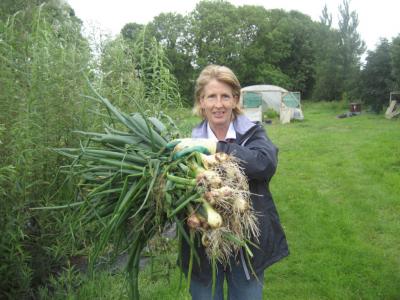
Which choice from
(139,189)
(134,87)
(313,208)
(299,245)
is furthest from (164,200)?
(313,208)

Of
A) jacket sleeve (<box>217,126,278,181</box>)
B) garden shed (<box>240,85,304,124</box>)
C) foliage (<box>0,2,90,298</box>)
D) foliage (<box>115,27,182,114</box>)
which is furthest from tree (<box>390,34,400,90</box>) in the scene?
jacket sleeve (<box>217,126,278,181</box>)

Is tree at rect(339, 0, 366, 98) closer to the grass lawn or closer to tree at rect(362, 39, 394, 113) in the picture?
tree at rect(362, 39, 394, 113)

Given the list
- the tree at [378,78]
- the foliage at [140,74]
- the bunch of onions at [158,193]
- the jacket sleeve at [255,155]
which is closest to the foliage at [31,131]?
the foliage at [140,74]

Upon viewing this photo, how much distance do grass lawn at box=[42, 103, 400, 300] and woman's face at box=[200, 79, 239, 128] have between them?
1155 millimetres

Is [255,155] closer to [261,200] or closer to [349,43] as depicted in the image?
[261,200]

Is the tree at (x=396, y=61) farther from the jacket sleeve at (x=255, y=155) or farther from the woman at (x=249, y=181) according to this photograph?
the jacket sleeve at (x=255, y=155)

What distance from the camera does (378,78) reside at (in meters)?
19.1

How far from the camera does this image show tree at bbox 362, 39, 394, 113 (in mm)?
18469

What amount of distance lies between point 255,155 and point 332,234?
9.81 ft

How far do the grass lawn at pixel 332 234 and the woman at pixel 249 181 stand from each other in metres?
0.56

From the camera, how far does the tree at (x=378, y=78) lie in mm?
18469

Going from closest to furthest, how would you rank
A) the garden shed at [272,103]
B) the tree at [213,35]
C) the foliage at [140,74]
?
the foliage at [140,74] → the garden shed at [272,103] → the tree at [213,35]

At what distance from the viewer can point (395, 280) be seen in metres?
3.57

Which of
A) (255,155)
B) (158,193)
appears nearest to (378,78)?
(255,155)
